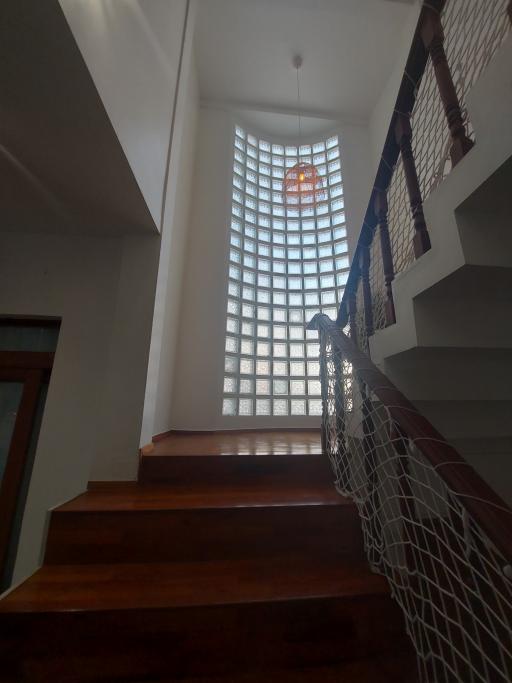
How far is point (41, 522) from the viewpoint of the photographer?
151 centimetres

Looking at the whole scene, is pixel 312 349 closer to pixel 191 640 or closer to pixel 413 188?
pixel 413 188

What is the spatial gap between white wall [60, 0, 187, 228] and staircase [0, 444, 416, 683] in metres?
1.58

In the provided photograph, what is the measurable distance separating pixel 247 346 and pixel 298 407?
0.88 metres

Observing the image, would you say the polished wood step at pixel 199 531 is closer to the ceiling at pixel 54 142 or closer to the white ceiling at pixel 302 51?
the ceiling at pixel 54 142

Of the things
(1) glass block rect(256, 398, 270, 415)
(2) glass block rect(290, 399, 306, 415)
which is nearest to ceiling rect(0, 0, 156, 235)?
(1) glass block rect(256, 398, 270, 415)

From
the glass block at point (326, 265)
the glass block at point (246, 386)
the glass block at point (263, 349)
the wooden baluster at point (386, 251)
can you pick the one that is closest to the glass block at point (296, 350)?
the glass block at point (263, 349)

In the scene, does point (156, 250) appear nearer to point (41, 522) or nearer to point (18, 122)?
point (18, 122)

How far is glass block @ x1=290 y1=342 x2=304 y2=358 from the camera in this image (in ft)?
10.5

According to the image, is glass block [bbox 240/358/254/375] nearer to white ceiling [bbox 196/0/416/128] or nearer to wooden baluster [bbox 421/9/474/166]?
wooden baluster [bbox 421/9/474/166]

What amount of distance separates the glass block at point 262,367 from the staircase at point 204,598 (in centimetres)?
188

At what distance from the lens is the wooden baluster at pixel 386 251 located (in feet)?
3.85

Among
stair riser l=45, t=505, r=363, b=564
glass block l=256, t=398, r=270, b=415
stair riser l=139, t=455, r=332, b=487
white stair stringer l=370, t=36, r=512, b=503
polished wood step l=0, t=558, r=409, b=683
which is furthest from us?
glass block l=256, t=398, r=270, b=415

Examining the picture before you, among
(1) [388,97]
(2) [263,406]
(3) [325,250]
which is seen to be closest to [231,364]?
(2) [263,406]

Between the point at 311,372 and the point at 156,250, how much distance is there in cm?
213
